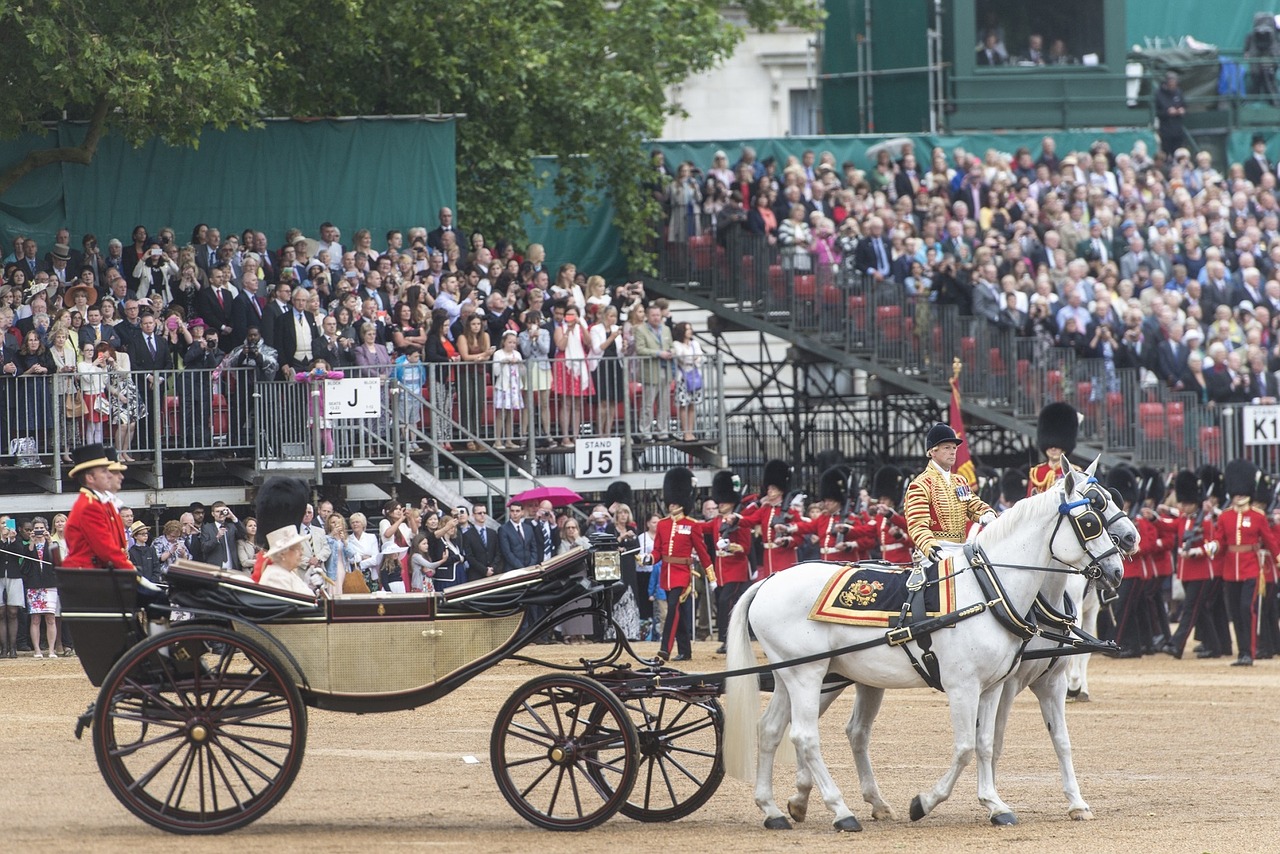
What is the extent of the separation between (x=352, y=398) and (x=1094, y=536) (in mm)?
11622

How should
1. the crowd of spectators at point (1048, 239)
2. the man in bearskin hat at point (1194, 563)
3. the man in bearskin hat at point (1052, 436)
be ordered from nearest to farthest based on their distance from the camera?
the man in bearskin hat at point (1052, 436) → the man in bearskin hat at point (1194, 563) → the crowd of spectators at point (1048, 239)

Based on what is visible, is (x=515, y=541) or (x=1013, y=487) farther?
(x=515, y=541)

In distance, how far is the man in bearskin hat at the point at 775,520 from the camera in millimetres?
21172

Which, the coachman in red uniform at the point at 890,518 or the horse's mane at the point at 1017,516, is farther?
the coachman in red uniform at the point at 890,518

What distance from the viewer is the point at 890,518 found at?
19703 millimetres

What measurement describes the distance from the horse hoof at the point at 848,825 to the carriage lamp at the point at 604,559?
68.7 inches

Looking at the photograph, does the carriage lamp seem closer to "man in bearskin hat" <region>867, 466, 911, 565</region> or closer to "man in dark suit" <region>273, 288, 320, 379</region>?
"man in bearskin hat" <region>867, 466, 911, 565</region>

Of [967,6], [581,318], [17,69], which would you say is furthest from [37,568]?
[967,6]

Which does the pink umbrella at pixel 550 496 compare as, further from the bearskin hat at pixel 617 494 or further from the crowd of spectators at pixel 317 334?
the crowd of spectators at pixel 317 334

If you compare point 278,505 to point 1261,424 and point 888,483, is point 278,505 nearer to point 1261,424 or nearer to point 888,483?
point 888,483

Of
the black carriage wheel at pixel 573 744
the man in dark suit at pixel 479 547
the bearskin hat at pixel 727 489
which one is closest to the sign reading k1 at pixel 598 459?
the man in dark suit at pixel 479 547

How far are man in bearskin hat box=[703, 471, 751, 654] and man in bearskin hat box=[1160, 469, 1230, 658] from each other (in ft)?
14.7

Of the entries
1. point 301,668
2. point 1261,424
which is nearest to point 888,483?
point 1261,424

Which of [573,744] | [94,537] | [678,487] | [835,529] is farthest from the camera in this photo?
[678,487]
